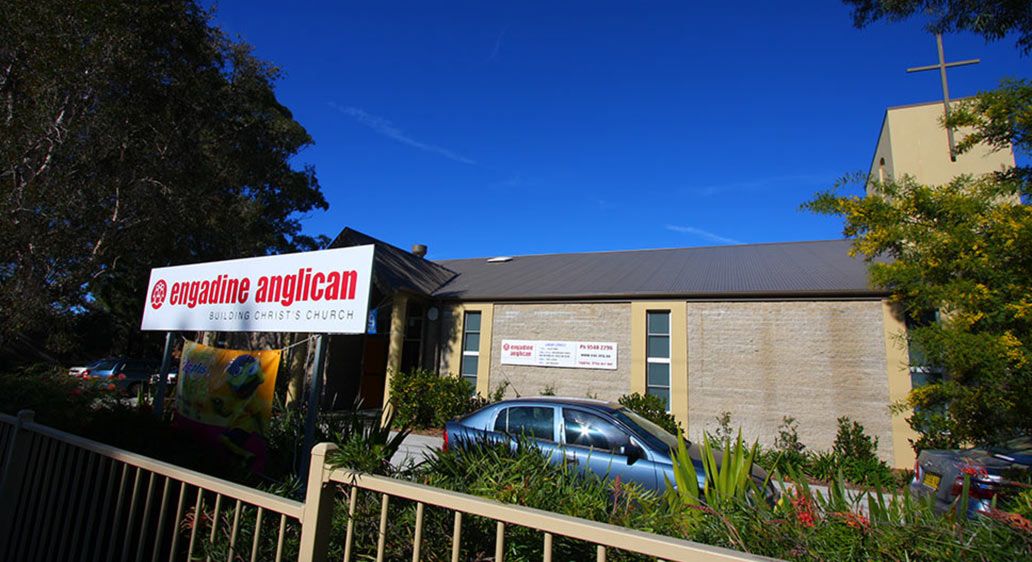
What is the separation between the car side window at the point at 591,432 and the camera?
635 cm

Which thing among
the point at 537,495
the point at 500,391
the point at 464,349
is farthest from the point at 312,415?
the point at 464,349

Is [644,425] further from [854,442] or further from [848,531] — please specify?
[854,442]

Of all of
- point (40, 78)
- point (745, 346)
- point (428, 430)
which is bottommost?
point (428, 430)

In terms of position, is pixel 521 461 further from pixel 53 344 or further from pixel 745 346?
pixel 53 344

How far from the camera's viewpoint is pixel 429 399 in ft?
45.9

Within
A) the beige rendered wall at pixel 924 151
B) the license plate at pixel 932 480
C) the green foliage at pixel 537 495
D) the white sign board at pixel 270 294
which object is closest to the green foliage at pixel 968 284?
the license plate at pixel 932 480

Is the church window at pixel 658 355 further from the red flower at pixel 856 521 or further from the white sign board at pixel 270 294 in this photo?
the red flower at pixel 856 521

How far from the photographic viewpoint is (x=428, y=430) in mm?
13750

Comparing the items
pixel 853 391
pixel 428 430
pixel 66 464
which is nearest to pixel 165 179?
pixel 428 430

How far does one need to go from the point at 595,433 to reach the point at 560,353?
7.76 m

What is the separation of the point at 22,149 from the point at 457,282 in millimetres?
11946

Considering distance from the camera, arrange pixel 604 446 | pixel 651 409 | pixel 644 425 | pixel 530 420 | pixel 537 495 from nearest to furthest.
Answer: pixel 537 495 < pixel 604 446 < pixel 644 425 < pixel 530 420 < pixel 651 409

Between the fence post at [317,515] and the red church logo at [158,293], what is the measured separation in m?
5.99

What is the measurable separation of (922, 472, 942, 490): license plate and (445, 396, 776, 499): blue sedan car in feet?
5.57
